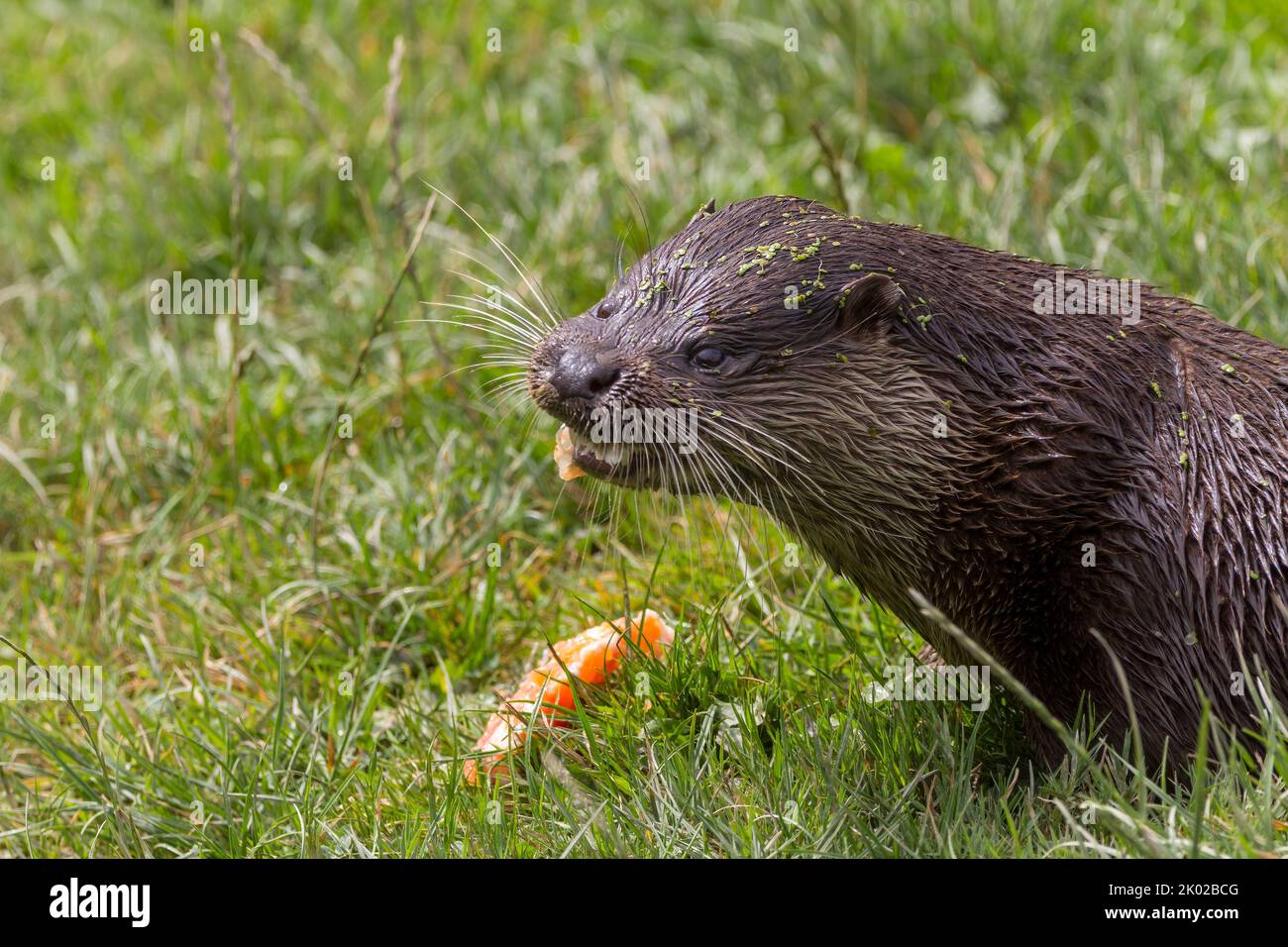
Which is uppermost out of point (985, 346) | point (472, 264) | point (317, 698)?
point (472, 264)

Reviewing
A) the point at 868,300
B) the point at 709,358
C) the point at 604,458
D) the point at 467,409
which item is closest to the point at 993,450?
the point at 868,300

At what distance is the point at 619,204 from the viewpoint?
19.2 feet

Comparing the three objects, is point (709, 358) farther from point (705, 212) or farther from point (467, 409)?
point (467, 409)

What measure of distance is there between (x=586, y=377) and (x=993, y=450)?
0.88 m

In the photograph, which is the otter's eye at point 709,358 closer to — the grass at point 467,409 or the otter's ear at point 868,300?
the otter's ear at point 868,300

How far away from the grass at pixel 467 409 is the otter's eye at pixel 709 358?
0.49m

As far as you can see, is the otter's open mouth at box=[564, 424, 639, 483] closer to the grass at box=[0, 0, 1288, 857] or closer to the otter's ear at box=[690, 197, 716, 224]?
the grass at box=[0, 0, 1288, 857]

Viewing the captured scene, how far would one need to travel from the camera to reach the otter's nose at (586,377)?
3.40 meters

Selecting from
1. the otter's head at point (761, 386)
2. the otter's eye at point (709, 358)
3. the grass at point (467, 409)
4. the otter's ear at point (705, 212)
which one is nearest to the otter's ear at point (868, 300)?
the otter's head at point (761, 386)

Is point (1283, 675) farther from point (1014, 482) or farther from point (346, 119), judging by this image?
point (346, 119)

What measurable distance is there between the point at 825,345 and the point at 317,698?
1.83m

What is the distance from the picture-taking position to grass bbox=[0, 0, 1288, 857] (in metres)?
3.51

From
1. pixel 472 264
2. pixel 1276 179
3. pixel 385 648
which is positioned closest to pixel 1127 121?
pixel 1276 179

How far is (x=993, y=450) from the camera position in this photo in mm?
3391
